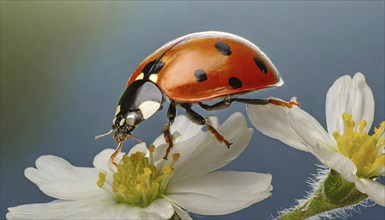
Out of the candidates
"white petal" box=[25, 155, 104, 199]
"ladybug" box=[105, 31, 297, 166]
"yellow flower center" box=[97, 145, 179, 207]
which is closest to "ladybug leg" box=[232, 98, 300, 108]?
"ladybug" box=[105, 31, 297, 166]

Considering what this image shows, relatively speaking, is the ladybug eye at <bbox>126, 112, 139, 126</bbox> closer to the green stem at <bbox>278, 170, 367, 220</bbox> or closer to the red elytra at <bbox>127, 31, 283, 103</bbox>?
the red elytra at <bbox>127, 31, 283, 103</bbox>

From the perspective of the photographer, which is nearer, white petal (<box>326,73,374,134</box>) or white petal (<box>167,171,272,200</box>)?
white petal (<box>167,171,272,200</box>)

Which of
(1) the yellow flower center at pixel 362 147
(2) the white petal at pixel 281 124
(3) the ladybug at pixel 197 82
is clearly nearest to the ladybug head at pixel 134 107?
(3) the ladybug at pixel 197 82

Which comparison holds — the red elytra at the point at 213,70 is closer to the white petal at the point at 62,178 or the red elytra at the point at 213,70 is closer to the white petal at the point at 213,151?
the white petal at the point at 213,151

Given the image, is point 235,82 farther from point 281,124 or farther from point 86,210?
point 86,210

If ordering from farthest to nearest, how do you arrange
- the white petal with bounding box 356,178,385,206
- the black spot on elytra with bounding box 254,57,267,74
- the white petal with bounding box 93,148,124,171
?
the white petal with bounding box 93,148,124,171 → the black spot on elytra with bounding box 254,57,267,74 → the white petal with bounding box 356,178,385,206

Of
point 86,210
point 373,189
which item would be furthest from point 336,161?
point 86,210

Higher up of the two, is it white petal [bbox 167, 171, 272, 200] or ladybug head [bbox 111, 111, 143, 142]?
ladybug head [bbox 111, 111, 143, 142]
